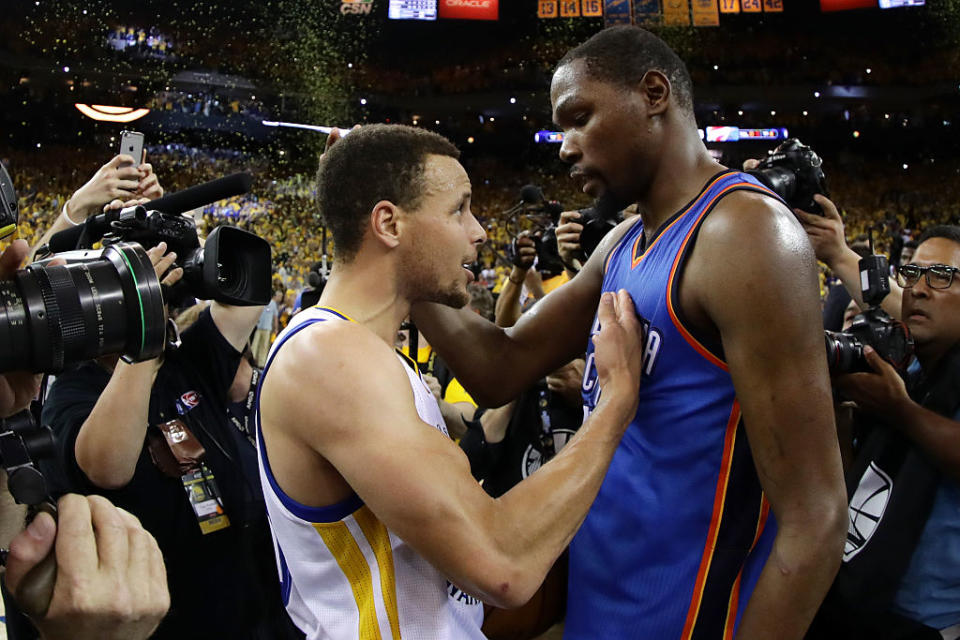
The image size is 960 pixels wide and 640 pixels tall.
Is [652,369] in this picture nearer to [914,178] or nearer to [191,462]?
[191,462]

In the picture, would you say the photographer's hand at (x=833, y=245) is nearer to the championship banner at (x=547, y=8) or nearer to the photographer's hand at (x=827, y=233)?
the photographer's hand at (x=827, y=233)

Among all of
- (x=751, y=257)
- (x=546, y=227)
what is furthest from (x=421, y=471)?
(x=546, y=227)

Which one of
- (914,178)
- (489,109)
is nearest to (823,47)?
(914,178)

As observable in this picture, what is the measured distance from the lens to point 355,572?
4.40 feet

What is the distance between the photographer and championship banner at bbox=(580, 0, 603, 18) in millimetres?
14133

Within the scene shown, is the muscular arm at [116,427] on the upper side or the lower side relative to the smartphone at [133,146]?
lower

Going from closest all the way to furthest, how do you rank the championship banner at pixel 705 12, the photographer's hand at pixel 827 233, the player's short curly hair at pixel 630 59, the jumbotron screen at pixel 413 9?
the player's short curly hair at pixel 630 59, the photographer's hand at pixel 827 233, the championship banner at pixel 705 12, the jumbotron screen at pixel 413 9

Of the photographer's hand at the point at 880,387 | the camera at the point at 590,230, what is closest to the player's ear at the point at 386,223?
the camera at the point at 590,230

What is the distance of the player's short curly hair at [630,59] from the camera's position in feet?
5.39

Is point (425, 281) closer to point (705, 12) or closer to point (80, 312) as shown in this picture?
point (80, 312)

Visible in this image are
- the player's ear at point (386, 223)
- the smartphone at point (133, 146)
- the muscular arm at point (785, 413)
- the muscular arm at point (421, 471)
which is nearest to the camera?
the muscular arm at point (421, 471)

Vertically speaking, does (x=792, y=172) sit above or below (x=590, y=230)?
above

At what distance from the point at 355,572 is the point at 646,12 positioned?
46.8ft

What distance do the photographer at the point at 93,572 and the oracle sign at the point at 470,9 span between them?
14.6m
